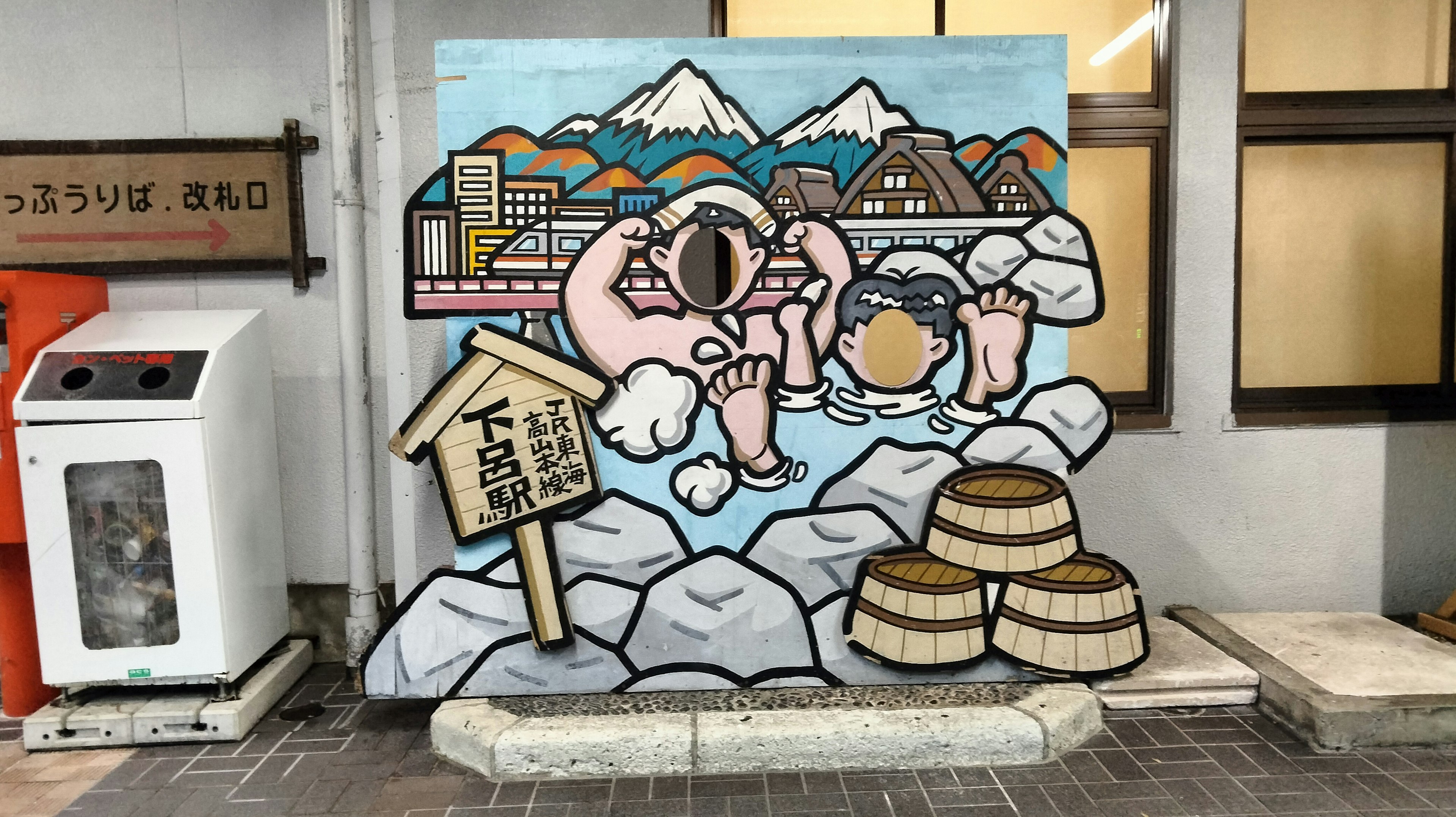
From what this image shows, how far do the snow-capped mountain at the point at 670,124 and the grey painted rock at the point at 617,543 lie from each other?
1.63 m

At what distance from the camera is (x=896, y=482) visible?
3.59 metres

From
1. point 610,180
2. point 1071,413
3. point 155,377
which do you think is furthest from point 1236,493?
point 155,377

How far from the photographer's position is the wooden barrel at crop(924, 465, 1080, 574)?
138 inches

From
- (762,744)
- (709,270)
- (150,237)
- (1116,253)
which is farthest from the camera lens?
(1116,253)

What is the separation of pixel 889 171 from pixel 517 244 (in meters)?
1.78

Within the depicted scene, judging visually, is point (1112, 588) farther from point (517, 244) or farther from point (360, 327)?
point (360, 327)

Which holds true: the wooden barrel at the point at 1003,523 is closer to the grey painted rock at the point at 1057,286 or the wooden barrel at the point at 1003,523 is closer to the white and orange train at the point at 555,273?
the grey painted rock at the point at 1057,286

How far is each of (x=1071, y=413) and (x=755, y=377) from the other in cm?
154

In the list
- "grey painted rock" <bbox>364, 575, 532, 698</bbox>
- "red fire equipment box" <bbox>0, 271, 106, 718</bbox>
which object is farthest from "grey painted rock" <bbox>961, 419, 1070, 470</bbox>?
"red fire equipment box" <bbox>0, 271, 106, 718</bbox>

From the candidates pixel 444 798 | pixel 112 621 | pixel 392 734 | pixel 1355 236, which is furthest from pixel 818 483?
pixel 1355 236

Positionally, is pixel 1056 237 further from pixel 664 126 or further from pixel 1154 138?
pixel 664 126

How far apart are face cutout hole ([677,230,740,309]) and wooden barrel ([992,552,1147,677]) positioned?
201cm

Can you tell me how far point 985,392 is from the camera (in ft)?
11.8

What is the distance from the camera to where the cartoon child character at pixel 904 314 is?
11.6 feet
